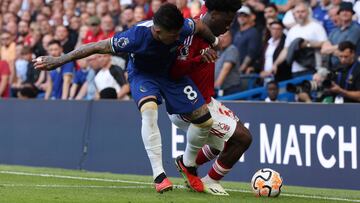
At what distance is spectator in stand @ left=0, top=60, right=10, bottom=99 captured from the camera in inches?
829

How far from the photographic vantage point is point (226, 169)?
11.0 m

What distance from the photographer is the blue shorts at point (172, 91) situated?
10.5 m

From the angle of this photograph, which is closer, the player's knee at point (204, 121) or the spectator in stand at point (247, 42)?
the player's knee at point (204, 121)

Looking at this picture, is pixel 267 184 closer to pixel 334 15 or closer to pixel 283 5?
pixel 334 15

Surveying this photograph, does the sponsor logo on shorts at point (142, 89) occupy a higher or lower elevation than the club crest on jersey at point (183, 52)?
lower

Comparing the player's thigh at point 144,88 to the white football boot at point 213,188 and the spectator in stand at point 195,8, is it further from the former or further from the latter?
the spectator in stand at point 195,8

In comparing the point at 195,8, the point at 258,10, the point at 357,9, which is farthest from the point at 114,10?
the point at 357,9

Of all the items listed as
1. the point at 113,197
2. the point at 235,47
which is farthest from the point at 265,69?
the point at 113,197

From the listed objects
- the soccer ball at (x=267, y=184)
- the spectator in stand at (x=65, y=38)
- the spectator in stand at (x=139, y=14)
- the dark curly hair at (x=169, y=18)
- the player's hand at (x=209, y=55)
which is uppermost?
the dark curly hair at (x=169, y=18)

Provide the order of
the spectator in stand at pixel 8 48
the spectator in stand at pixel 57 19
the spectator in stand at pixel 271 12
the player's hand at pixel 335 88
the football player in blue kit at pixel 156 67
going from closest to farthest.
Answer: the football player in blue kit at pixel 156 67 < the player's hand at pixel 335 88 < the spectator in stand at pixel 271 12 < the spectator in stand at pixel 8 48 < the spectator in stand at pixel 57 19

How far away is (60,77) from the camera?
66.1ft

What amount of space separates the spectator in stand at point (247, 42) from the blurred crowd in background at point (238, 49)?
0.06 ft

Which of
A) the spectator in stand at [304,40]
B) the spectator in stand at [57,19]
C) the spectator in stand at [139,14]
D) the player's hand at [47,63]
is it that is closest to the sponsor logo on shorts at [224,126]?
the player's hand at [47,63]

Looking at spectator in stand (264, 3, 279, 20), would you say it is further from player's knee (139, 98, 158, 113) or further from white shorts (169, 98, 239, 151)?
player's knee (139, 98, 158, 113)
